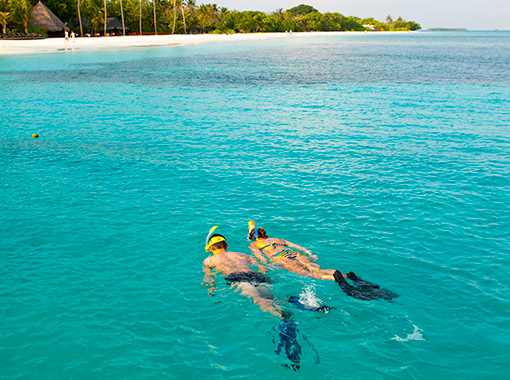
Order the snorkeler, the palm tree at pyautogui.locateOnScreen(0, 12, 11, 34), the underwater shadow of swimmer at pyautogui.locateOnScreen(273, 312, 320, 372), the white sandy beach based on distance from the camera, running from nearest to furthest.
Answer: the underwater shadow of swimmer at pyautogui.locateOnScreen(273, 312, 320, 372), the snorkeler, the white sandy beach, the palm tree at pyautogui.locateOnScreen(0, 12, 11, 34)

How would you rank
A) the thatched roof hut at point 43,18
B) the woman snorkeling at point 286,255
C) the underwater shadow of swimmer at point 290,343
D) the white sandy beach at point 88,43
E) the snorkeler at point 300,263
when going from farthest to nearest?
the thatched roof hut at point 43,18 < the white sandy beach at point 88,43 < the woman snorkeling at point 286,255 < the snorkeler at point 300,263 < the underwater shadow of swimmer at point 290,343

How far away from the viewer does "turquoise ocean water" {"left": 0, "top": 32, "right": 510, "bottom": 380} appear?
31.8 ft

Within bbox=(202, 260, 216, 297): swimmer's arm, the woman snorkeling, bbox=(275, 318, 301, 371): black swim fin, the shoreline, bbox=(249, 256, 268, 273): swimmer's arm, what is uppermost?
the shoreline

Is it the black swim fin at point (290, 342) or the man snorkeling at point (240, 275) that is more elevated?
the man snorkeling at point (240, 275)

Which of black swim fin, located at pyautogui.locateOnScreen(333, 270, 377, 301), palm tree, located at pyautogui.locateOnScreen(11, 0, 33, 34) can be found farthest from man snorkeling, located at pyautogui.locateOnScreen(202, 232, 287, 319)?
palm tree, located at pyautogui.locateOnScreen(11, 0, 33, 34)

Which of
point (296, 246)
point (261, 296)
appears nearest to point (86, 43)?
point (296, 246)

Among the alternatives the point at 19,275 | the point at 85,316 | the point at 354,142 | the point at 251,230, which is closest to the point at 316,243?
the point at 251,230

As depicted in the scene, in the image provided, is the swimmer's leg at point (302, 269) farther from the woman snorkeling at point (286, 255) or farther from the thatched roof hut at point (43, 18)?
the thatched roof hut at point (43, 18)

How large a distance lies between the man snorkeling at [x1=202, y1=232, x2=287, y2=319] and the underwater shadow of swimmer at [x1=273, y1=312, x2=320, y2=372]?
23cm

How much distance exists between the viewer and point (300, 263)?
12562mm

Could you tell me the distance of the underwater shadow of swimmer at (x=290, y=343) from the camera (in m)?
9.39

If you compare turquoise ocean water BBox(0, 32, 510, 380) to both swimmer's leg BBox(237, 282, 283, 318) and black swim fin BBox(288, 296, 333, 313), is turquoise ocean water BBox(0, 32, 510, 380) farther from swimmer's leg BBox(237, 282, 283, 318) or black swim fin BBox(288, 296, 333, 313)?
swimmer's leg BBox(237, 282, 283, 318)

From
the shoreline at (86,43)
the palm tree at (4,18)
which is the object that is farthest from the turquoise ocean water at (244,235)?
the palm tree at (4,18)

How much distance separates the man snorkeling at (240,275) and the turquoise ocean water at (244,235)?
34 cm
